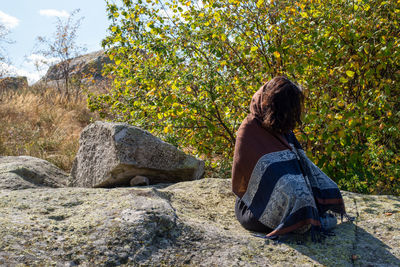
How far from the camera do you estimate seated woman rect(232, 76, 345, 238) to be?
2896 millimetres

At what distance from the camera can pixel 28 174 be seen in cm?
449

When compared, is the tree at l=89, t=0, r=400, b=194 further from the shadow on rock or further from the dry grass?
the dry grass

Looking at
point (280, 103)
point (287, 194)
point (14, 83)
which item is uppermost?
point (14, 83)

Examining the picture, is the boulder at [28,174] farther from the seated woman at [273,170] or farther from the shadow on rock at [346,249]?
the shadow on rock at [346,249]

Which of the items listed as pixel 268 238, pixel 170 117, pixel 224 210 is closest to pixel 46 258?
pixel 268 238

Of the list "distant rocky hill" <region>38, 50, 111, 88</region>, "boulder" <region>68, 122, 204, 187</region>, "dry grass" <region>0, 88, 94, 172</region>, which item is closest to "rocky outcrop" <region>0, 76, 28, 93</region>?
"distant rocky hill" <region>38, 50, 111, 88</region>

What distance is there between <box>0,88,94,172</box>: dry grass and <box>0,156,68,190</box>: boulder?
1.31 metres

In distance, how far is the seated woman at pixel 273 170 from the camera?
2.90 meters

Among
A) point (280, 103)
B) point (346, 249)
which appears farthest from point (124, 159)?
point (346, 249)

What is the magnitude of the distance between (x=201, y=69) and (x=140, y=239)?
118 inches

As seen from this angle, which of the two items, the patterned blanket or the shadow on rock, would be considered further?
the patterned blanket

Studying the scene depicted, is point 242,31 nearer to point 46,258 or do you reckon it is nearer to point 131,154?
point 131,154

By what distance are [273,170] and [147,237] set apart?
3.68 ft

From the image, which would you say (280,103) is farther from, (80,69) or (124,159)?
(80,69)
